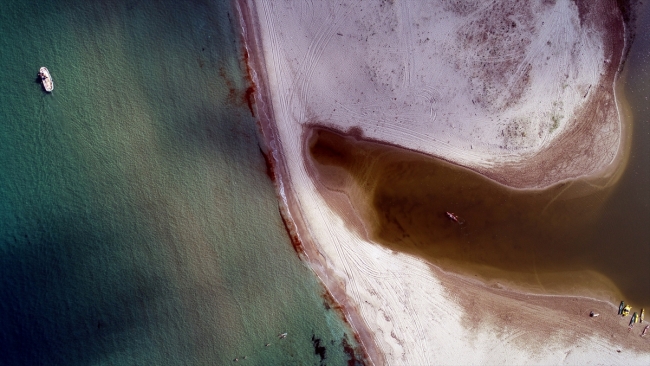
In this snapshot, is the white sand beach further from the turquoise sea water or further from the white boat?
the white boat

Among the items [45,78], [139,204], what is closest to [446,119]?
[139,204]

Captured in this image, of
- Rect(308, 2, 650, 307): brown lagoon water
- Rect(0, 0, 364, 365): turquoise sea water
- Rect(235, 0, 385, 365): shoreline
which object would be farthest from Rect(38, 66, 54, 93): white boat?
Rect(308, 2, 650, 307): brown lagoon water

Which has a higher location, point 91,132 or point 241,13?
point 241,13

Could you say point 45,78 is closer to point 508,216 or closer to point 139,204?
point 139,204

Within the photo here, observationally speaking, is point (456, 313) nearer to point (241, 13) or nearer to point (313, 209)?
point (313, 209)

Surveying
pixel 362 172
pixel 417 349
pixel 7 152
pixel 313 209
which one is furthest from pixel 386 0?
pixel 7 152
